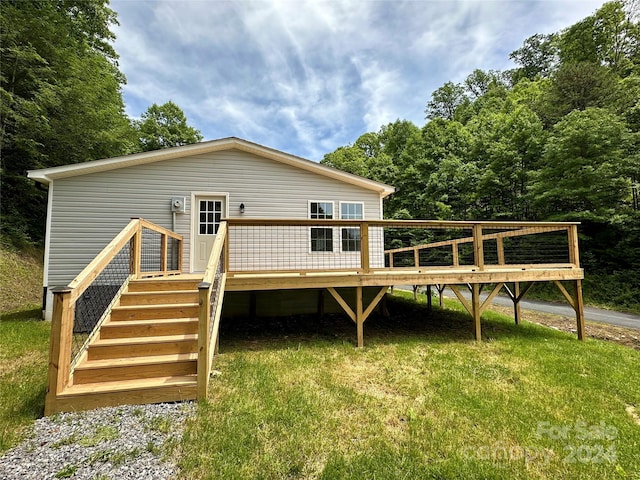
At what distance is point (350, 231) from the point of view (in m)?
7.62

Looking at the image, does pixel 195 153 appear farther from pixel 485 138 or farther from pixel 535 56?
pixel 535 56

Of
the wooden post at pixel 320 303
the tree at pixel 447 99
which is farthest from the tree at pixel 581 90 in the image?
the wooden post at pixel 320 303

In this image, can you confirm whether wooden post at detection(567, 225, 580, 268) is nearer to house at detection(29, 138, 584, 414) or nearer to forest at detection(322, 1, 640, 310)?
house at detection(29, 138, 584, 414)

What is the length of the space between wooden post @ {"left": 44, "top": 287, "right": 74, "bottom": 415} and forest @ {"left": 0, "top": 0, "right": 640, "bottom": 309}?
34.3 ft

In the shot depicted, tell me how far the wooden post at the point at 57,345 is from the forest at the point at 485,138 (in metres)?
10.5

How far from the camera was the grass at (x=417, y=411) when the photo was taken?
2.09 m

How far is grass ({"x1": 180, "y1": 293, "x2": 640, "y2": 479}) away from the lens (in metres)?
2.09

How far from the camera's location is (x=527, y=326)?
21.5ft

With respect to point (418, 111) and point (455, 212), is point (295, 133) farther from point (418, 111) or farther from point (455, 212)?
point (455, 212)

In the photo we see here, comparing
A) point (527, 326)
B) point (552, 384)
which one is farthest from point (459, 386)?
point (527, 326)

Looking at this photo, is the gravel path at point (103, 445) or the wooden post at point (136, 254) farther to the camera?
the wooden post at point (136, 254)

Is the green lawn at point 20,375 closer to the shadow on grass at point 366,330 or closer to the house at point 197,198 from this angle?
the house at point 197,198

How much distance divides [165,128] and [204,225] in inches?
827

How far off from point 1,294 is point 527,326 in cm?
1299
